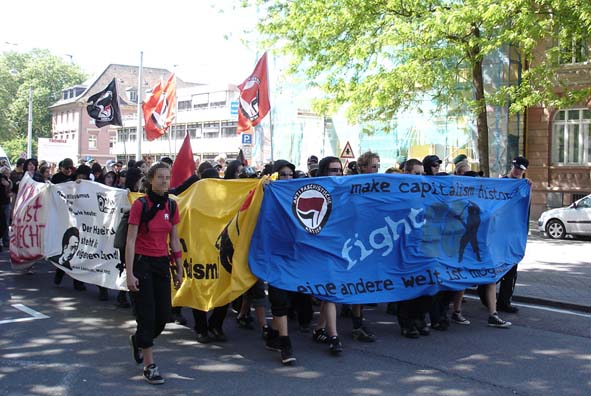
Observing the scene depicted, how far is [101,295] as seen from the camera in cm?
877

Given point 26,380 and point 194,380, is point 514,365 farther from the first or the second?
point 26,380

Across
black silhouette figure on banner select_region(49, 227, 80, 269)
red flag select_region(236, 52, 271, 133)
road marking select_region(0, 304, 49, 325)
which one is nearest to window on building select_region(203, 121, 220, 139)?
red flag select_region(236, 52, 271, 133)

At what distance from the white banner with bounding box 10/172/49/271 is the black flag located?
1043 centimetres

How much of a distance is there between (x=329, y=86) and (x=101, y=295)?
47.6ft

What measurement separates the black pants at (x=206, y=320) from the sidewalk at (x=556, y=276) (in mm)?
4336

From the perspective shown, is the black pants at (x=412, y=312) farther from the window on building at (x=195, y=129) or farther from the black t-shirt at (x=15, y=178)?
the window on building at (x=195, y=129)

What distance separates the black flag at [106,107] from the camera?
20.5 metres

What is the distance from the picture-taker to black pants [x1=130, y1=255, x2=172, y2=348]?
538 cm

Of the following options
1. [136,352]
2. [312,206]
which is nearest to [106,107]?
[312,206]

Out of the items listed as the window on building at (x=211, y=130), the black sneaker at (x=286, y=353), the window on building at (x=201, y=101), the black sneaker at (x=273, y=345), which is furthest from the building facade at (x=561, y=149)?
the window on building at (x=201, y=101)

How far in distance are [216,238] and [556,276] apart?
Answer: 692cm

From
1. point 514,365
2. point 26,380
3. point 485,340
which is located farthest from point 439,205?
point 26,380

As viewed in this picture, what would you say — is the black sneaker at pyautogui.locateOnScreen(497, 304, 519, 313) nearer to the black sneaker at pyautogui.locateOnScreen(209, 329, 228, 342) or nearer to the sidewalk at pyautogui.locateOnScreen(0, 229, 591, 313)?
the sidewalk at pyautogui.locateOnScreen(0, 229, 591, 313)

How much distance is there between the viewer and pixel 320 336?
6.69 m
